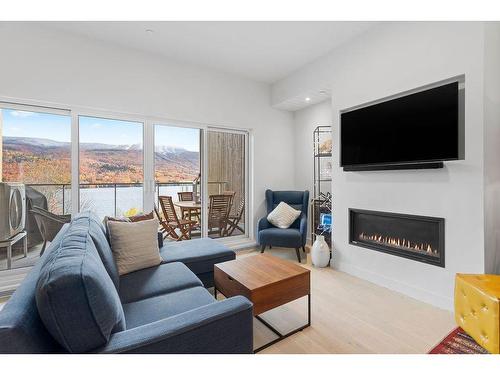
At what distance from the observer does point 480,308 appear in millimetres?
1668

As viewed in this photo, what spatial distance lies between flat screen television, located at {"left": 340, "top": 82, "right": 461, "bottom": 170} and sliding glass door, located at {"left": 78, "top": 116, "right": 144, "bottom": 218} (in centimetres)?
273

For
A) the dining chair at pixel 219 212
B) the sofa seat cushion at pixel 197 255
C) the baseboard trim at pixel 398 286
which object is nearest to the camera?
the baseboard trim at pixel 398 286

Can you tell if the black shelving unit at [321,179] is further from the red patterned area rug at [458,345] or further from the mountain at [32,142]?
the mountain at [32,142]

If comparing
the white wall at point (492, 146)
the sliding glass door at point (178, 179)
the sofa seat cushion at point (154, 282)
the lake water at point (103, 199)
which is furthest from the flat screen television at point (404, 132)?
the lake water at point (103, 199)

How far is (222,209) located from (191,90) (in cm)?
188

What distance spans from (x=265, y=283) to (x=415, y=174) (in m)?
1.87

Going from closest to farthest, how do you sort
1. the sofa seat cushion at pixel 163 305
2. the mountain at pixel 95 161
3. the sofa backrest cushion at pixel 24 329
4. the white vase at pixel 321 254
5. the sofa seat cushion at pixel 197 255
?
the sofa backrest cushion at pixel 24 329
the sofa seat cushion at pixel 163 305
the sofa seat cushion at pixel 197 255
the mountain at pixel 95 161
the white vase at pixel 321 254

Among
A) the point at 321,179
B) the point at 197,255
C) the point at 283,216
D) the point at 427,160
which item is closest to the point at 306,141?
the point at 321,179

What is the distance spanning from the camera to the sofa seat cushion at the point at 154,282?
1.77 meters

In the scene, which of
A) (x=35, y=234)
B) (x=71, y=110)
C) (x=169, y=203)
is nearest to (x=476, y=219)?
(x=169, y=203)

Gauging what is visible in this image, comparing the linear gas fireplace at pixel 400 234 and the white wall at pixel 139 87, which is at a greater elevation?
the white wall at pixel 139 87

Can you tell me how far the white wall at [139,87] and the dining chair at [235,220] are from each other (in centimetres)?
27

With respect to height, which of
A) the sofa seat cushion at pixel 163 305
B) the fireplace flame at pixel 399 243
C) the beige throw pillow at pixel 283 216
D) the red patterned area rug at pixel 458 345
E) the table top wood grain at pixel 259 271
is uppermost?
the beige throw pillow at pixel 283 216
